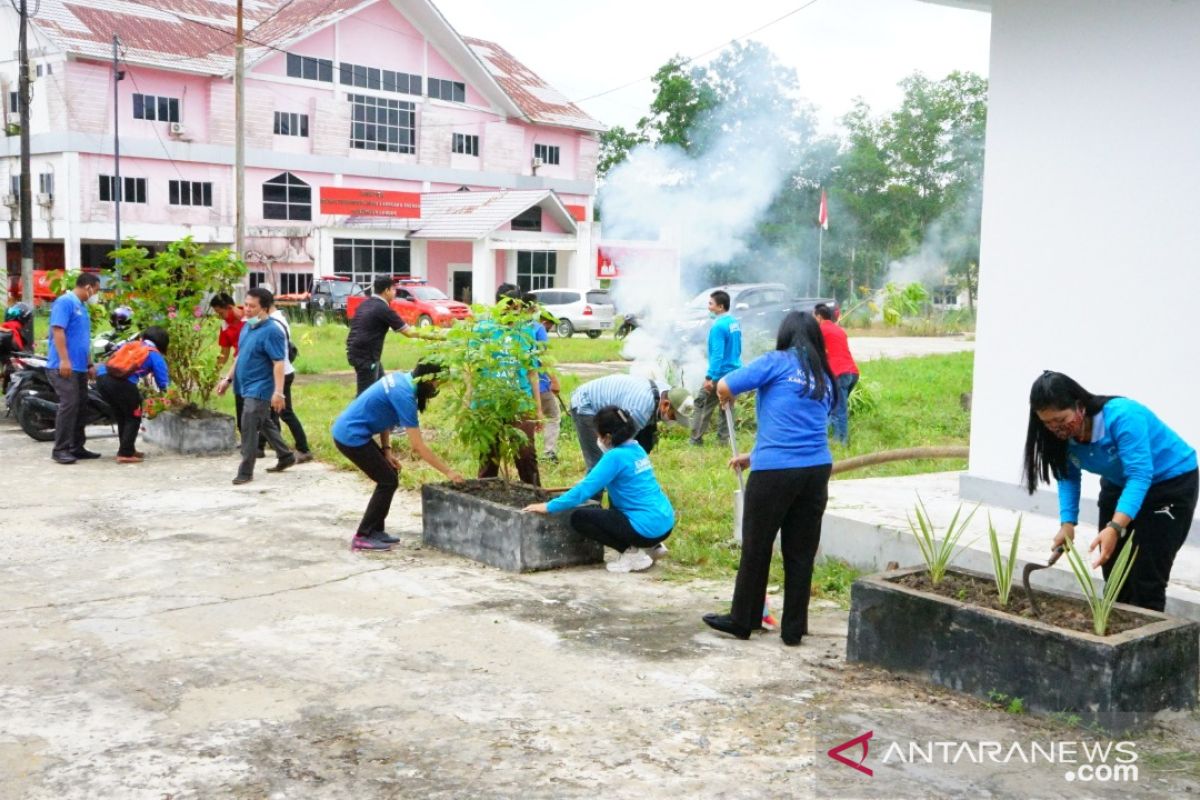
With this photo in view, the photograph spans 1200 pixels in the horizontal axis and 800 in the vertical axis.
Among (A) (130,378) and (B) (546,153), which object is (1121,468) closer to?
(A) (130,378)

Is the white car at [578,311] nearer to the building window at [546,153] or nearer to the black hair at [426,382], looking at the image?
the building window at [546,153]

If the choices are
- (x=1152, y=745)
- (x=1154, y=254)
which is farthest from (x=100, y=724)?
(x=1154, y=254)

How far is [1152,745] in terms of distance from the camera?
460 centimetres

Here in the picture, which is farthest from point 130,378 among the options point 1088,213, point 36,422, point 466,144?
point 466,144

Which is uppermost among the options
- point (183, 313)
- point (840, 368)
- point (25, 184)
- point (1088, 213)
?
point (25, 184)

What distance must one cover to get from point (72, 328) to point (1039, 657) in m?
9.24

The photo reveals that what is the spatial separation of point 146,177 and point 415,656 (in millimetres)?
34022

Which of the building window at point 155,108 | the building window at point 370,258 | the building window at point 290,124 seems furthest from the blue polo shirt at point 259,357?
the building window at point 290,124


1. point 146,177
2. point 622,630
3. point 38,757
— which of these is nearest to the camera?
point 38,757

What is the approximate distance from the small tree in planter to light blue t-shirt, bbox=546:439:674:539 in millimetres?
5956

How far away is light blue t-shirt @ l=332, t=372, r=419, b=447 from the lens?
760 centimetres

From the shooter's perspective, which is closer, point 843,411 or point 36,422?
point 843,411

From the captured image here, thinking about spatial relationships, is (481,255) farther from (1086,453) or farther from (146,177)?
(1086,453)

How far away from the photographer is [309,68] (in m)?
39.4
